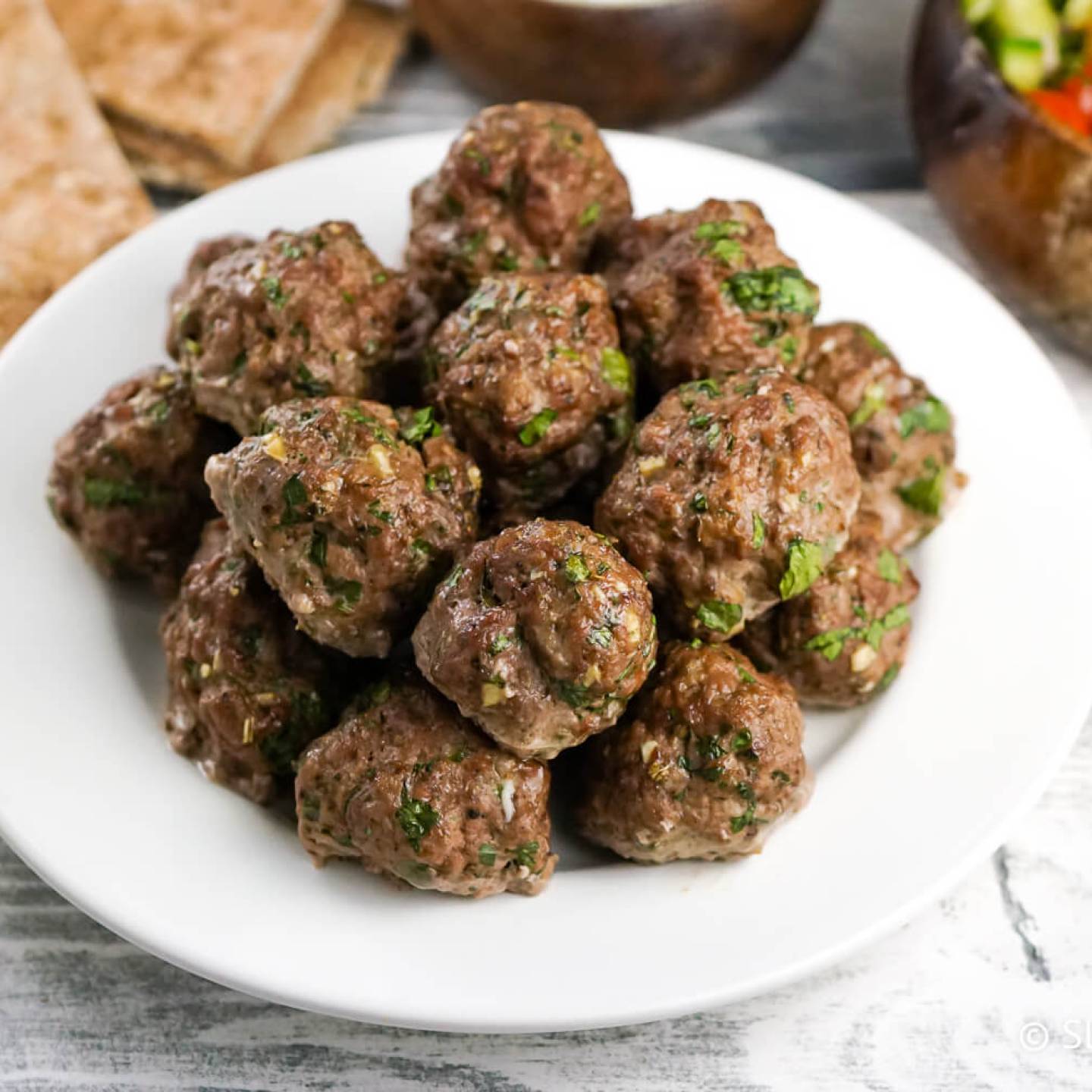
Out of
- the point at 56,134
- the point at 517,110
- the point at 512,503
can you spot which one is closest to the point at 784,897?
the point at 512,503

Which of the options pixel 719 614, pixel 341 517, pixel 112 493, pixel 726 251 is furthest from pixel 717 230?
pixel 112 493

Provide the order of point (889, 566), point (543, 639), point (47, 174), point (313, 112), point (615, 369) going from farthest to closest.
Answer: point (313, 112) → point (47, 174) → point (889, 566) → point (615, 369) → point (543, 639)

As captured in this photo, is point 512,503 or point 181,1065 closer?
point 181,1065

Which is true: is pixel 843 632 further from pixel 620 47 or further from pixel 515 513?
pixel 620 47

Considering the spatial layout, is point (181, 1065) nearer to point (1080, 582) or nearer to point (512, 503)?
point (512, 503)

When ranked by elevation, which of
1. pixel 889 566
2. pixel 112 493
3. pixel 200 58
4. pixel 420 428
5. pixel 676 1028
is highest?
pixel 420 428

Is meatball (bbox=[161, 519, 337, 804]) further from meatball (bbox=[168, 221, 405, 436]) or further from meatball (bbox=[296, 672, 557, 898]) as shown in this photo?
meatball (bbox=[168, 221, 405, 436])

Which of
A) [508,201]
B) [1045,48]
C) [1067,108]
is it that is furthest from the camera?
[1045,48]
